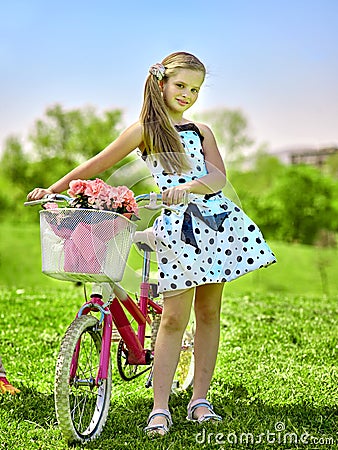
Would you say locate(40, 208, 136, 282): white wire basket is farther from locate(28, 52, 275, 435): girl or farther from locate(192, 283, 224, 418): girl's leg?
locate(192, 283, 224, 418): girl's leg

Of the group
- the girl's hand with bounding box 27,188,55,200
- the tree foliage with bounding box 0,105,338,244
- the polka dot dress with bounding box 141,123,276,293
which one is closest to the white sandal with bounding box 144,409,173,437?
the polka dot dress with bounding box 141,123,276,293

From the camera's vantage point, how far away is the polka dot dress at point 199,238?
3107 mm

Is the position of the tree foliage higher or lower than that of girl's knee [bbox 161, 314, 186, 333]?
higher

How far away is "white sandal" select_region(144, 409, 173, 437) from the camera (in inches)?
121

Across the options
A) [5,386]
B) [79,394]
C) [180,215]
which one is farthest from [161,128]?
[5,386]

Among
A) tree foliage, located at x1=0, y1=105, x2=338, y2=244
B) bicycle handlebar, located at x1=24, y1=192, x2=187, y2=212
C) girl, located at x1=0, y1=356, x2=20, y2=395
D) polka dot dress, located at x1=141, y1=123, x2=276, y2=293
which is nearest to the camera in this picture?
bicycle handlebar, located at x1=24, y1=192, x2=187, y2=212

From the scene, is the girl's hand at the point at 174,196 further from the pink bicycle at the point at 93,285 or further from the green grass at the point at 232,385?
the green grass at the point at 232,385

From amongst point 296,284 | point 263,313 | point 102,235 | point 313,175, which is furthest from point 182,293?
point 313,175

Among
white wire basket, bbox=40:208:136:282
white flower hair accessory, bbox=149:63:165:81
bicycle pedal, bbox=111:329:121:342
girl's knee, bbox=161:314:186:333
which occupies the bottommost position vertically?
bicycle pedal, bbox=111:329:121:342

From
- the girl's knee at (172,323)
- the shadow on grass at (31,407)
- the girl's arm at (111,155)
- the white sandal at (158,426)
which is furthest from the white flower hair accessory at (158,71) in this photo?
the shadow on grass at (31,407)

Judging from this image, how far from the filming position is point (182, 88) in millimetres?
3197

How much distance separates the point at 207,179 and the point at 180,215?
0.64 ft

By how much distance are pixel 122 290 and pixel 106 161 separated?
58cm

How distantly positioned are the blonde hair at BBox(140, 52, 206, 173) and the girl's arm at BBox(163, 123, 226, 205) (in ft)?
0.41
